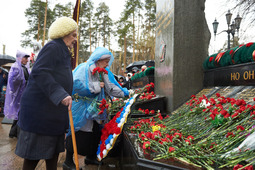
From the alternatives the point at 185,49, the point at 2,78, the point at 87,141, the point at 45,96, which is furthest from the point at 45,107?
the point at 2,78

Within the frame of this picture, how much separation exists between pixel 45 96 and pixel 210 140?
1.40 metres

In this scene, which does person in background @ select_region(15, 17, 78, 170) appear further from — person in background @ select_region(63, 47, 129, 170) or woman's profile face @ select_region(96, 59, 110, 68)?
woman's profile face @ select_region(96, 59, 110, 68)

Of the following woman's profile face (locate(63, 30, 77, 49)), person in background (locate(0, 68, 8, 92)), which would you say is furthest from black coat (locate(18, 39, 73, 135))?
person in background (locate(0, 68, 8, 92))

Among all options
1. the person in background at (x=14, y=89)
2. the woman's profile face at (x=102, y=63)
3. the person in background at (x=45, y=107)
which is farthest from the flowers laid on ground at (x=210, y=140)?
the person in background at (x=14, y=89)

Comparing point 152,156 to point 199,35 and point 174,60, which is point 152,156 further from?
point 199,35

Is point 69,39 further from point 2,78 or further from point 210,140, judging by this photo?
point 2,78

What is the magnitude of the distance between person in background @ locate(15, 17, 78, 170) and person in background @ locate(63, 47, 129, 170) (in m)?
0.89

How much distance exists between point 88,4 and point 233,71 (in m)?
28.2

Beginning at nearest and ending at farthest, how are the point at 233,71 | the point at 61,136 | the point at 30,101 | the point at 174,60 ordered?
the point at 30,101
the point at 61,136
the point at 233,71
the point at 174,60

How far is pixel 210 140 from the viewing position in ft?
5.55

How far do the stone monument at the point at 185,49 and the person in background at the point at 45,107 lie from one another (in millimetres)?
2356

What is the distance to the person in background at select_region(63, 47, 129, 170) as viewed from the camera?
2.79 meters

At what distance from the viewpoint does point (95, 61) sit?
297cm

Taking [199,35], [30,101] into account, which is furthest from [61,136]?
[199,35]
